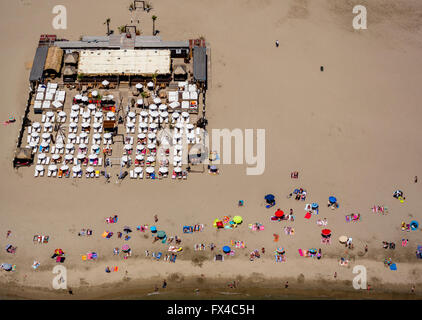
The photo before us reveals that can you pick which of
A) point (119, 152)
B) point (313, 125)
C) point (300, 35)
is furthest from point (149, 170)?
point (300, 35)

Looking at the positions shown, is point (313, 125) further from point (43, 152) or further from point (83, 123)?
point (43, 152)

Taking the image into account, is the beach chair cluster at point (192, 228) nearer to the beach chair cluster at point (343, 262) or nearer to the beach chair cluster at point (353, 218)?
the beach chair cluster at point (343, 262)

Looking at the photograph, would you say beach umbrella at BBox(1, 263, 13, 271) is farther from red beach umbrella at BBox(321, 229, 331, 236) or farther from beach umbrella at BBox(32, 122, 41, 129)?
red beach umbrella at BBox(321, 229, 331, 236)

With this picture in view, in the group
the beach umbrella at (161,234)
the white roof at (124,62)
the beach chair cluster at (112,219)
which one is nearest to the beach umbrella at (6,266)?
the beach chair cluster at (112,219)

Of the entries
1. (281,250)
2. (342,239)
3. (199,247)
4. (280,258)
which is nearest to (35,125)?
(199,247)

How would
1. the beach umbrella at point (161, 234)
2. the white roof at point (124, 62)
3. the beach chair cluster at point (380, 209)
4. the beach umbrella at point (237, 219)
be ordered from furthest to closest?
the white roof at point (124, 62), the beach chair cluster at point (380, 209), the beach umbrella at point (237, 219), the beach umbrella at point (161, 234)

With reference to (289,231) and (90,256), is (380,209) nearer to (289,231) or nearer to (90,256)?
(289,231)
